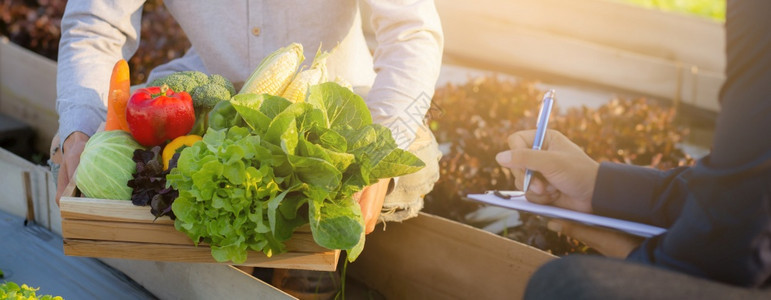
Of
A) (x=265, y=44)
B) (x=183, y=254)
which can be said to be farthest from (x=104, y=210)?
(x=265, y=44)

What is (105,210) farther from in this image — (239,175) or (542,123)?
(542,123)

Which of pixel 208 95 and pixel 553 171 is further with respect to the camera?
A: pixel 208 95

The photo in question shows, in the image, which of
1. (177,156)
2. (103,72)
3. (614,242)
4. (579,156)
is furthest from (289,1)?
(614,242)

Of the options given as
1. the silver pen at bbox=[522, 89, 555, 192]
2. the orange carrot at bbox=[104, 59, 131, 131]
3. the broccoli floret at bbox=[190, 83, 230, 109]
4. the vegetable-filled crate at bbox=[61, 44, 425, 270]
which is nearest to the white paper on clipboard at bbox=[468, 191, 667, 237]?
the silver pen at bbox=[522, 89, 555, 192]

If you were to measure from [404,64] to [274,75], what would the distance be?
0.47m

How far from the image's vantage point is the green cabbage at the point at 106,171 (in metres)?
2.02

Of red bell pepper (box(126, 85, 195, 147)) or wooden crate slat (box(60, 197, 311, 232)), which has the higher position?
red bell pepper (box(126, 85, 195, 147))

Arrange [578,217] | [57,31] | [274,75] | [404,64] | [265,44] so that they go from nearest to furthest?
[578,217] < [274,75] < [404,64] < [265,44] < [57,31]

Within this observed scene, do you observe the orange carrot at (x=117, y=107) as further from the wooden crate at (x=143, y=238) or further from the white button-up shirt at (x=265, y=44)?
the wooden crate at (x=143, y=238)

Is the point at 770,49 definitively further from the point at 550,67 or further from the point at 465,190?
the point at 550,67

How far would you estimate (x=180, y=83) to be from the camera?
225cm

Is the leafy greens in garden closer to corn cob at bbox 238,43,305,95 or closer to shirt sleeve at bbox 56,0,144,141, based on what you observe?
corn cob at bbox 238,43,305,95

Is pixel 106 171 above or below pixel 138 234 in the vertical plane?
above

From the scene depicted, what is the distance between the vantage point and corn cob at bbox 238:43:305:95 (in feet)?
7.06
